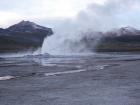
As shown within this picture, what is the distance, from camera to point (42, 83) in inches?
925

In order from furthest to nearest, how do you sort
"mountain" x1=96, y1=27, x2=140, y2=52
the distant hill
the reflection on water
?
1. "mountain" x1=96, y1=27, x2=140, y2=52
2. the distant hill
3. the reflection on water

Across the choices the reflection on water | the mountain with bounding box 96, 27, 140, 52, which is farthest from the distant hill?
the reflection on water

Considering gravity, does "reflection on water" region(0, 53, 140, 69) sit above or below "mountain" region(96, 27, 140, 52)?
below

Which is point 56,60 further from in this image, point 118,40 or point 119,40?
point 119,40

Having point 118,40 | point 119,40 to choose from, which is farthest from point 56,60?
point 119,40

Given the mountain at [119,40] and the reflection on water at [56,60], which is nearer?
the reflection on water at [56,60]

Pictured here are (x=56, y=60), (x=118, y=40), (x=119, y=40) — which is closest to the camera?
(x=56, y=60)

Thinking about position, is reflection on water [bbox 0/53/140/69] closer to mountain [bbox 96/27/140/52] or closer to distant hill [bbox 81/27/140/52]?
distant hill [bbox 81/27/140/52]

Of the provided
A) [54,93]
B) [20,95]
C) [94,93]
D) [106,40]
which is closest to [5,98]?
[20,95]

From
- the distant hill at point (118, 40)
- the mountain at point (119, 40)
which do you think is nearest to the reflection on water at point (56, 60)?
the distant hill at point (118, 40)

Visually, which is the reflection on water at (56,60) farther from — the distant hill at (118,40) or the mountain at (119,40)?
the mountain at (119,40)

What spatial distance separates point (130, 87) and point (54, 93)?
429 centimetres

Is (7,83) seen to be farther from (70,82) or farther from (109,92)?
(109,92)

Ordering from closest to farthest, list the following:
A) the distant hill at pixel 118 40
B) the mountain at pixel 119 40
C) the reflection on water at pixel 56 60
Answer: the reflection on water at pixel 56 60
the distant hill at pixel 118 40
the mountain at pixel 119 40
